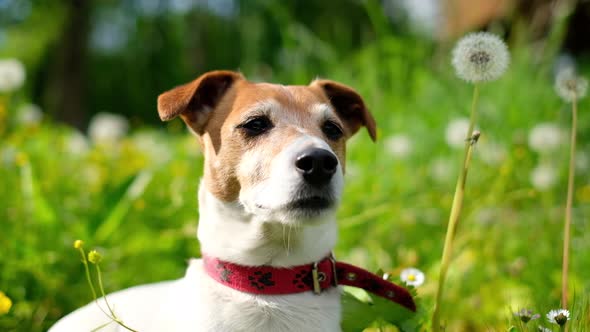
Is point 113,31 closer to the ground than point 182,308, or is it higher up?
higher up

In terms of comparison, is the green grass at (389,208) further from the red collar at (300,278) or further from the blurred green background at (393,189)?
the red collar at (300,278)

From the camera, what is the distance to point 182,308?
212 cm

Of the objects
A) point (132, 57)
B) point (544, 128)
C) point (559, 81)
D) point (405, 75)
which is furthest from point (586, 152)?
point (132, 57)

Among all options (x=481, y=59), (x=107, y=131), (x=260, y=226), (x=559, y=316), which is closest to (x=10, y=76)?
(x=107, y=131)

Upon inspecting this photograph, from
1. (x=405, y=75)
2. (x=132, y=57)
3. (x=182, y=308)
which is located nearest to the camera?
(x=182, y=308)

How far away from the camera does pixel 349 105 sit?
2809 mm

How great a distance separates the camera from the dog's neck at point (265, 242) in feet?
7.10

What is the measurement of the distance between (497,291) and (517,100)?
8.30ft

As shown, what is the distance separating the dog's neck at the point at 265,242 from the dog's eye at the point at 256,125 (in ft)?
1.03

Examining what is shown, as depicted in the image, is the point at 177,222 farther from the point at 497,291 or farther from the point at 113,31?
the point at 113,31

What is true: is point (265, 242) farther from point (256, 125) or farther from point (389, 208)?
point (389, 208)

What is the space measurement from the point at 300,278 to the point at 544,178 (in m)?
2.81

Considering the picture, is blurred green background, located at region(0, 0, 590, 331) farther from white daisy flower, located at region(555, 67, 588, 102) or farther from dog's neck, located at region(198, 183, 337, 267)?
white daisy flower, located at region(555, 67, 588, 102)

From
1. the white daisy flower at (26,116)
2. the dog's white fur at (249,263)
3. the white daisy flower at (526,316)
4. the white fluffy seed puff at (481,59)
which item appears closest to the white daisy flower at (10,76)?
the white daisy flower at (26,116)
